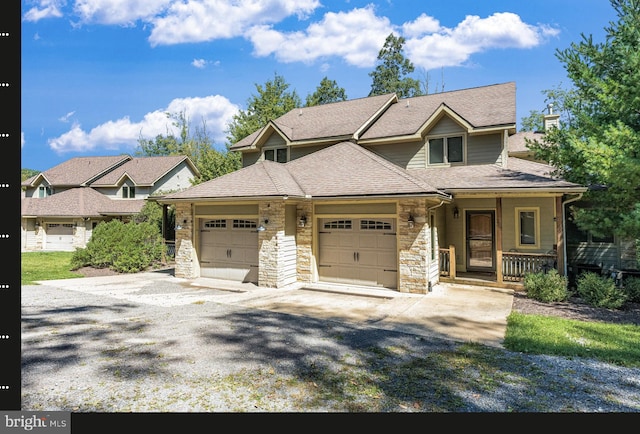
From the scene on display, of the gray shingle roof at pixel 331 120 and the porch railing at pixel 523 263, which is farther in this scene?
the gray shingle roof at pixel 331 120

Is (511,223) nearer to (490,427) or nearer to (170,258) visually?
(490,427)

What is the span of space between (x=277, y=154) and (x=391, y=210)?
8.45 meters

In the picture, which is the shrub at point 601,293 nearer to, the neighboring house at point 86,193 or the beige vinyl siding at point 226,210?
the beige vinyl siding at point 226,210

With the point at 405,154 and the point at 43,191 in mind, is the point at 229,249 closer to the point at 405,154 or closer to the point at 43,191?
the point at 405,154

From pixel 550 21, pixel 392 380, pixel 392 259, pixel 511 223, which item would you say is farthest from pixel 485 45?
pixel 392 380

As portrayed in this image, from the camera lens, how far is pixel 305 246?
12.1 m

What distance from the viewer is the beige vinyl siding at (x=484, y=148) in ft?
43.6

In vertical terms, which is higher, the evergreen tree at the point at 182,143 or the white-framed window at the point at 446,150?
the evergreen tree at the point at 182,143

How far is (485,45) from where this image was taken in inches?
607

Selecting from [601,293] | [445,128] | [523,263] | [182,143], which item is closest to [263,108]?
[445,128]

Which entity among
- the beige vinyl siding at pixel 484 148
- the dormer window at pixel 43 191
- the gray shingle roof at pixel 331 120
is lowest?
the beige vinyl siding at pixel 484 148

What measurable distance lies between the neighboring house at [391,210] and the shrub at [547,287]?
0.81 metres

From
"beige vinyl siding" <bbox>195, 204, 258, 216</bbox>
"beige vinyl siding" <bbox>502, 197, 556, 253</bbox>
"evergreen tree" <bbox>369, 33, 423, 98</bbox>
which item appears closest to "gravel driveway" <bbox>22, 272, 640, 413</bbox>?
"beige vinyl siding" <bbox>195, 204, 258, 216</bbox>

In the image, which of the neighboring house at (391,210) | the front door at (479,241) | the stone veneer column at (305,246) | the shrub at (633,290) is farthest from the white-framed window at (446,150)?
the shrub at (633,290)
